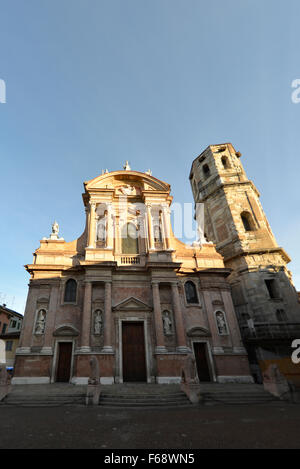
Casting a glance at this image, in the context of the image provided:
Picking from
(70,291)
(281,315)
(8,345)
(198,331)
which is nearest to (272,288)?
(281,315)

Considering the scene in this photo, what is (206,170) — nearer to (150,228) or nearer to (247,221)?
(247,221)

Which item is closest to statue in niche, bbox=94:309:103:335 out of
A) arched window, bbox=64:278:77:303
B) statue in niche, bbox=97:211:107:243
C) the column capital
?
arched window, bbox=64:278:77:303

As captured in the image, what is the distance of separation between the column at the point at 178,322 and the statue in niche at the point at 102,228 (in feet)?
21.4

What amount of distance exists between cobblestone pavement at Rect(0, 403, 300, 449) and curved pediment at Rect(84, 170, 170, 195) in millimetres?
16260

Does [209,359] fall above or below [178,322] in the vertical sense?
below

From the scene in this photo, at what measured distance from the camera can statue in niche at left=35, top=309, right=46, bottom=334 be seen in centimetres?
1479

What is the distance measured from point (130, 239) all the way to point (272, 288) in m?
12.3

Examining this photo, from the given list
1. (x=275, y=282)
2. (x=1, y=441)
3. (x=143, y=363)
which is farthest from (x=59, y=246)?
(x=275, y=282)

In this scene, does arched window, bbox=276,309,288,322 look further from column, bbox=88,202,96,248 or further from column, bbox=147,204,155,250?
column, bbox=88,202,96,248

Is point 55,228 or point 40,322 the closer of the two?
point 40,322

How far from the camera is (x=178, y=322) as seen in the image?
50.2ft

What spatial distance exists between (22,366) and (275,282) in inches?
744

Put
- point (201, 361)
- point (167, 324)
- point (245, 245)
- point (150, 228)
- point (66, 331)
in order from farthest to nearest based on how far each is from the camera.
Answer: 1. point (245, 245)
2. point (150, 228)
3. point (167, 324)
4. point (201, 361)
5. point (66, 331)

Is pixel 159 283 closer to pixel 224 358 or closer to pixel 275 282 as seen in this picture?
pixel 224 358
